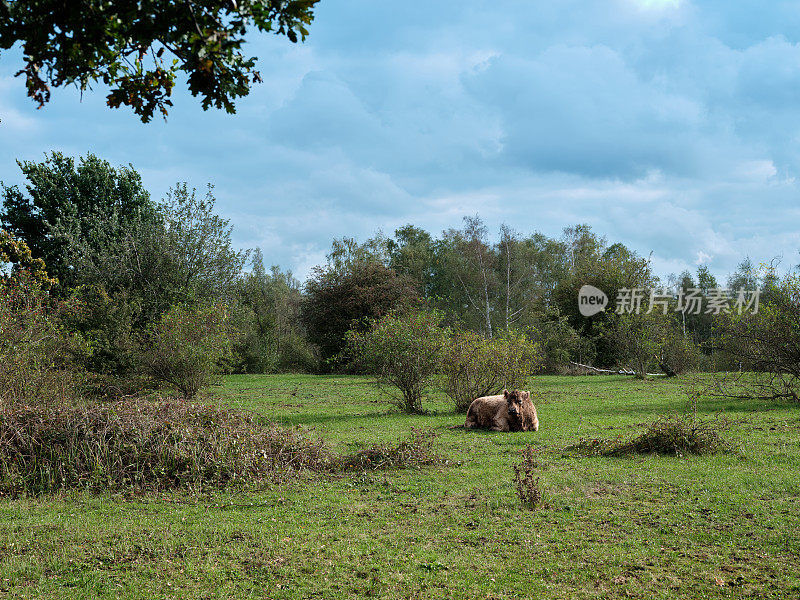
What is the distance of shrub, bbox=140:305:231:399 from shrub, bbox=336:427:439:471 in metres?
10.8

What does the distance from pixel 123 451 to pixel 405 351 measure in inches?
320

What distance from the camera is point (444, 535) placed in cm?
603

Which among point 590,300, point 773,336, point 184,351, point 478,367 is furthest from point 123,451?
point 590,300

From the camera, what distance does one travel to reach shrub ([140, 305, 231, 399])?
18781mm

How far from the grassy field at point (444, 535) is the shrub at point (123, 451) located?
0.44 meters

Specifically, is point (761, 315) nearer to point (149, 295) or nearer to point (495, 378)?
point (495, 378)

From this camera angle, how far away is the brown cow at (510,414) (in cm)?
1273

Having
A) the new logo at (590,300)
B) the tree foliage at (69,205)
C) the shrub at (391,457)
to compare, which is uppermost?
the tree foliage at (69,205)

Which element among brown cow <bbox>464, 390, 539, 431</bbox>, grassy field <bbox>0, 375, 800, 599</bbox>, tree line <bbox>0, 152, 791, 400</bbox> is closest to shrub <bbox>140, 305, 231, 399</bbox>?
tree line <bbox>0, 152, 791, 400</bbox>

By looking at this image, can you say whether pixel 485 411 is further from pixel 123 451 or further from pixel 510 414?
pixel 123 451

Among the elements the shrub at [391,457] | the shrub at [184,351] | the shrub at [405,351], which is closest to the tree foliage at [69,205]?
the shrub at [184,351]

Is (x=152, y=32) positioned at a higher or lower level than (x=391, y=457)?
higher

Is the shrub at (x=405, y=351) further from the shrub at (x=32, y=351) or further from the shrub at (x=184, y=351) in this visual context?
the shrub at (x=32, y=351)

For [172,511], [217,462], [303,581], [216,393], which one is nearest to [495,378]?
[217,462]
